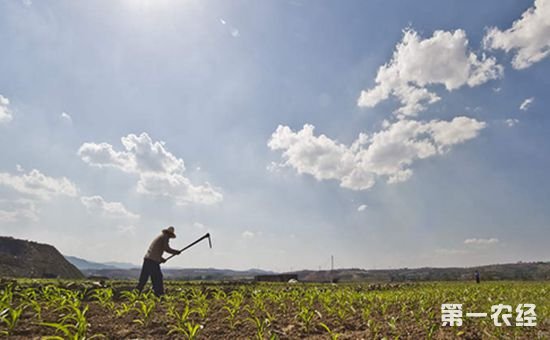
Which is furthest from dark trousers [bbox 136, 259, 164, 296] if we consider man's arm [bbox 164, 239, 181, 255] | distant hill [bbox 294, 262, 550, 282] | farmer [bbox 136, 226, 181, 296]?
distant hill [bbox 294, 262, 550, 282]

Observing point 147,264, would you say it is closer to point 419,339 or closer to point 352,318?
point 352,318

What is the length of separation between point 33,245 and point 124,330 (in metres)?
64.0

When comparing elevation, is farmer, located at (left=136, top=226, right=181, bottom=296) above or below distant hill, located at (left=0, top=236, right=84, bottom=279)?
above

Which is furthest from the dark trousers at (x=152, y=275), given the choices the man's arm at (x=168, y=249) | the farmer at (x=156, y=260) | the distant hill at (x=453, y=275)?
the distant hill at (x=453, y=275)

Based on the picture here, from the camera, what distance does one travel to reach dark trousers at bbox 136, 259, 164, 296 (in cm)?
1103

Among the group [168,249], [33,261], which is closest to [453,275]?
[33,261]

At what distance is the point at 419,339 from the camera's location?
5.67 meters

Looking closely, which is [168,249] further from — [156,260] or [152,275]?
[152,275]

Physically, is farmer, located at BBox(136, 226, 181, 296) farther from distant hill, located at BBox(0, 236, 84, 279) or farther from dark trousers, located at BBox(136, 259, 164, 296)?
distant hill, located at BBox(0, 236, 84, 279)

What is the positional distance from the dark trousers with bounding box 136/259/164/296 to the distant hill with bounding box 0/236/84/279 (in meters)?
41.3

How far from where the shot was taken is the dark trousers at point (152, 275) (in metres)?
11.0

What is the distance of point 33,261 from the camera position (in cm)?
5266

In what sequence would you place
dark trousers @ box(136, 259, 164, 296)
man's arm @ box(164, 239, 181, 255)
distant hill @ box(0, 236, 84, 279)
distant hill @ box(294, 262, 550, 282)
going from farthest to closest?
distant hill @ box(294, 262, 550, 282)
distant hill @ box(0, 236, 84, 279)
man's arm @ box(164, 239, 181, 255)
dark trousers @ box(136, 259, 164, 296)

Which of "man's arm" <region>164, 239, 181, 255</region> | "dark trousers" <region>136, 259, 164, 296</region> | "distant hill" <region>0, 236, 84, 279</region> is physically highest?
"man's arm" <region>164, 239, 181, 255</region>
